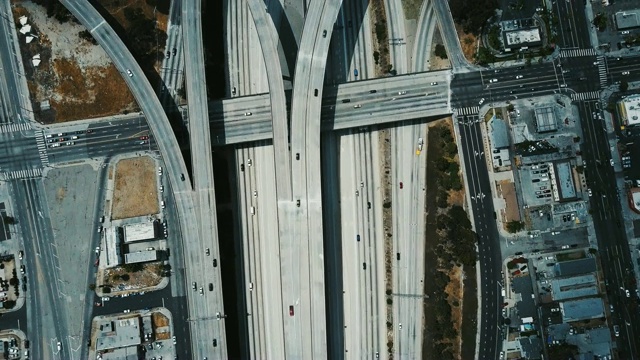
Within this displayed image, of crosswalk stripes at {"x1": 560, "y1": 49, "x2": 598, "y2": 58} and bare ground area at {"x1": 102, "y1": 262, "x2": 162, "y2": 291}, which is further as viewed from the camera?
crosswalk stripes at {"x1": 560, "y1": 49, "x2": 598, "y2": 58}

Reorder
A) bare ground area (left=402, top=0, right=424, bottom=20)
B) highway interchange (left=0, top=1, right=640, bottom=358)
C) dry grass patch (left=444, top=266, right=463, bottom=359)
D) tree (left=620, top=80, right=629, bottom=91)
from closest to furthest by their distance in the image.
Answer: highway interchange (left=0, top=1, right=640, bottom=358), dry grass patch (left=444, top=266, right=463, bottom=359), bare ground area (left=402, top=0, right=424, bottom=20), tree (left=620, top=80, right=629, bottom=91)

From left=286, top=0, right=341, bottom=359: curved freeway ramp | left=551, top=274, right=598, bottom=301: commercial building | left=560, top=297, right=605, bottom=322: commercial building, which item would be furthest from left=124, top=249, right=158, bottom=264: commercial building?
left=560, top=297, right=605, bottom=322: commercial building

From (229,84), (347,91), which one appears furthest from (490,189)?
(229,84)

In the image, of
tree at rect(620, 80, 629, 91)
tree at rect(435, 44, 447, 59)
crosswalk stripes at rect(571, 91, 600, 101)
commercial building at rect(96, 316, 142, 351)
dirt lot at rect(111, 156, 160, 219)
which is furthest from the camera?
crosswalk stripes at rect(571, 91, 600, 101)

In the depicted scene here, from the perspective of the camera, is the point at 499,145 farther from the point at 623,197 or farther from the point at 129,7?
the point at 129,7

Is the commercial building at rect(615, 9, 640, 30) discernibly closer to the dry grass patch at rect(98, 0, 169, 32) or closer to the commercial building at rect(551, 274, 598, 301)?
the commercial building at rect(551, 274, 598, 301)

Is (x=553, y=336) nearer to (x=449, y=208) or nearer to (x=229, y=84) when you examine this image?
(x=449, y=208)

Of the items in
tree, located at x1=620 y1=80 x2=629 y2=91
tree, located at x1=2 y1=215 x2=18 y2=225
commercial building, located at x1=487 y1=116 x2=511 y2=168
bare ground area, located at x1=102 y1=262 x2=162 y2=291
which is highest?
tree, located at x1=620 y1=80 x2=629 y2=91
